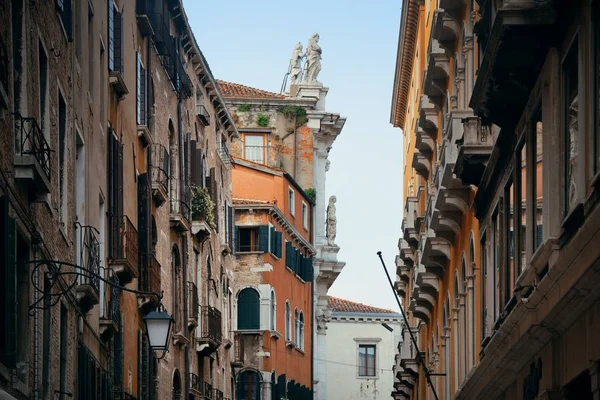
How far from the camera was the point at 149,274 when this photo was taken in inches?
1282

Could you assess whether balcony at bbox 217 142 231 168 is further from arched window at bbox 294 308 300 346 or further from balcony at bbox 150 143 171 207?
arched window at bbox 294 308 300 346

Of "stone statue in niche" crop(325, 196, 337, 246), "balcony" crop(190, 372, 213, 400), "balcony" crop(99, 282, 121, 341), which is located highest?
"stone statue in niche" crop(325, 196, 337, 246)

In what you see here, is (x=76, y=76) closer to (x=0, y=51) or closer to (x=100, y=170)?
(x=100, y=170)

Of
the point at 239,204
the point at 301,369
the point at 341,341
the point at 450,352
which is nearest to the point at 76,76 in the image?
the point at 450,352

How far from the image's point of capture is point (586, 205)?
15.0 metres

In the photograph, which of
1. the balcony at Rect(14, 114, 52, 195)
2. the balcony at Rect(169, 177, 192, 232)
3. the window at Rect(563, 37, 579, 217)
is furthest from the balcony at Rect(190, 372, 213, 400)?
the window at Rect(563, 37, 579, 217)

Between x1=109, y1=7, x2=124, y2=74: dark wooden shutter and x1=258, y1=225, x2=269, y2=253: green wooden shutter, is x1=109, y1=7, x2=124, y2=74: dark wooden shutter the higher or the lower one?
the lower one

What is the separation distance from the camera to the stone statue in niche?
73875 millimetres

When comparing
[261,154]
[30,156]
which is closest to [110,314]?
[30,156]

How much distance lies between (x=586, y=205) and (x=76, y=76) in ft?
31.9

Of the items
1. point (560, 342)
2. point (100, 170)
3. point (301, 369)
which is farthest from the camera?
point (301, 369)

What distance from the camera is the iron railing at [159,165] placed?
34938mm

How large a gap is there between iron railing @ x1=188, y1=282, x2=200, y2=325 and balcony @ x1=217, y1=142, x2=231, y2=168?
868 centimetres

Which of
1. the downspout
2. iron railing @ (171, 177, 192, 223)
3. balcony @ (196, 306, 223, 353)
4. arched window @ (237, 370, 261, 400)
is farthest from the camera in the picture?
arched window @ (237, 370, 261, 400)
